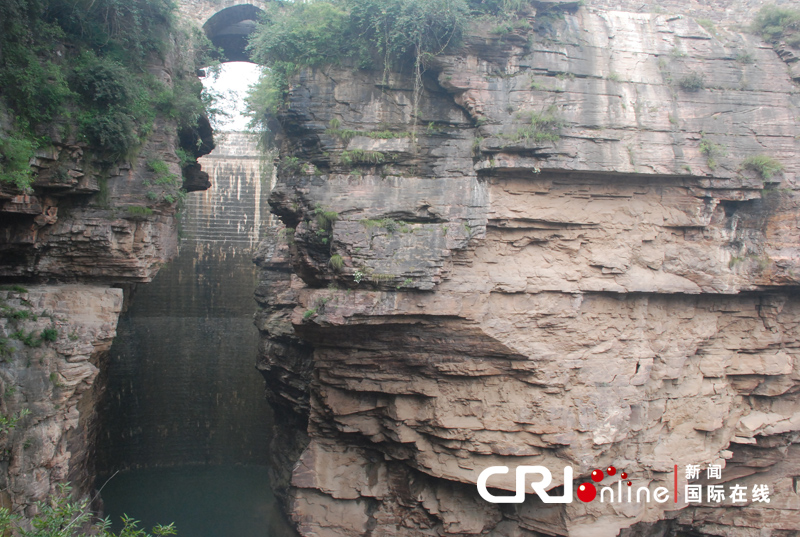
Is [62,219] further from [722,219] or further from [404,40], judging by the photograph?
[722,219]

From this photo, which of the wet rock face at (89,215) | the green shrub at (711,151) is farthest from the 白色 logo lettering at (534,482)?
the wet rock face at (89,215)

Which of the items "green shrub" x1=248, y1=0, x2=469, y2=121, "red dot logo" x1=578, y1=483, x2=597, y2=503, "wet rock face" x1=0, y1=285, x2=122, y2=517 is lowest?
"red dot logo" x1=578, y1=483, x2=597, y2=503

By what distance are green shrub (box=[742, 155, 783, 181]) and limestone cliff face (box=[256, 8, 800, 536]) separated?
0.11 meters

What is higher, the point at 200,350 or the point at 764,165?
the point at 764,165

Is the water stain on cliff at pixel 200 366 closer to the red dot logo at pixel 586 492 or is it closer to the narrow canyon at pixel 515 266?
the narrow canyon at pixel 515 266

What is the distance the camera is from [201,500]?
493 inches

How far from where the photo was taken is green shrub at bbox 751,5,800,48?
30.7ft

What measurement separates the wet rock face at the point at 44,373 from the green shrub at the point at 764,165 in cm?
1085

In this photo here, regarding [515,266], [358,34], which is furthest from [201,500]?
[358,34]

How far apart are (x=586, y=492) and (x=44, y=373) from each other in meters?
8.62

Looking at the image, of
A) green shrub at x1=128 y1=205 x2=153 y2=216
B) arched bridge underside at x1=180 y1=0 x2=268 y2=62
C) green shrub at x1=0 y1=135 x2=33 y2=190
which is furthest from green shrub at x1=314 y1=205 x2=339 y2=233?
arched bridge underside at x1=180 y1=0 x2=268 y2=62

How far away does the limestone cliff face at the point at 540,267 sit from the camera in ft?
26.9

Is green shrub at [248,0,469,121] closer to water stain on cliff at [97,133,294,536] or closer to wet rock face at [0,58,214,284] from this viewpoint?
wet rock face at [0,58,214,284]

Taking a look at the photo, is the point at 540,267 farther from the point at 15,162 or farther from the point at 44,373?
the point at 15,162
